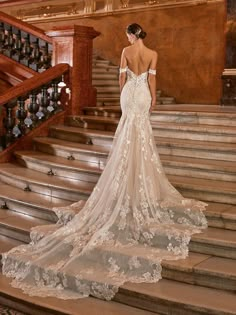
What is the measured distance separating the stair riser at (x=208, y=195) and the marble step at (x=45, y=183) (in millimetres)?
938

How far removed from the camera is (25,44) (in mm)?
9523

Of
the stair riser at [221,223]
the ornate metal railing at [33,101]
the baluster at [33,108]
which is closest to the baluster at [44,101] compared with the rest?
the ornate metal railing at [33,101]

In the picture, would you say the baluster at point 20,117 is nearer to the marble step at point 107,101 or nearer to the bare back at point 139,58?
the marble step at point 107,101

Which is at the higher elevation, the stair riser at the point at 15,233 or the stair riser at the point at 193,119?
the stair riser at the point at 193,119

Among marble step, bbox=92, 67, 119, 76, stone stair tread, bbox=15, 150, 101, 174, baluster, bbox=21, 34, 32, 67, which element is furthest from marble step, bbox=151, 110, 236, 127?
marble step, bbox=92, 67, 119, 76

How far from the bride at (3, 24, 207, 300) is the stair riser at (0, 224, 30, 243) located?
0.29m

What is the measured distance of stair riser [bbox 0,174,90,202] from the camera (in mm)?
5740

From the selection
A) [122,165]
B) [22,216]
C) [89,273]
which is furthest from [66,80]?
[89,273]

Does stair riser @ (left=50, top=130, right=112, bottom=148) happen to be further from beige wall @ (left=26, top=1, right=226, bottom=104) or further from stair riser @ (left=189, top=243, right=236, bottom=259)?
beige wall @ (left=26, top=1, right=226, bottom=104)

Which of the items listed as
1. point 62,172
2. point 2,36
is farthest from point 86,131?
point 2,36

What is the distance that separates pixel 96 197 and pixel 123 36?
22.3ft

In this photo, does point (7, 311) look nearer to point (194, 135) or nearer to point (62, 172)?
point (62, 172)

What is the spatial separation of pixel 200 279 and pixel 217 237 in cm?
43

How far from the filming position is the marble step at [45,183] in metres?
5.78
